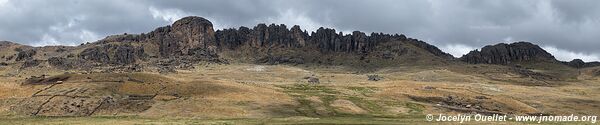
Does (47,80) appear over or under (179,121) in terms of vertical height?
over

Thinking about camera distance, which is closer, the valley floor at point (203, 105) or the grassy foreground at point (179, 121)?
the grassy foreground at point (179, 121)

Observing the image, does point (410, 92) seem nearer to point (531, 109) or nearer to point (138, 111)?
point (531, 109)

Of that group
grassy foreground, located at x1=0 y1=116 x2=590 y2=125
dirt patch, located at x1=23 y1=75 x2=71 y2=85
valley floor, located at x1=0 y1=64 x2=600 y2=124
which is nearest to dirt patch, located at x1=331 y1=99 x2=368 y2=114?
valley floor, located at x1=0 y1=64 x2=600 y2=124

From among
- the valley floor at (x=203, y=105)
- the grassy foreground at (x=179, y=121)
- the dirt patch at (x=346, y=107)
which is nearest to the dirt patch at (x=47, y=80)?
the valley floor at (x=203, y=105)

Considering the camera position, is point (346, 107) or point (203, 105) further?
point (346, 107)

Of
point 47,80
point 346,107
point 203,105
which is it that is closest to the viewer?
point 203,105

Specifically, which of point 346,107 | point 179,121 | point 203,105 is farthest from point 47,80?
point 346,107

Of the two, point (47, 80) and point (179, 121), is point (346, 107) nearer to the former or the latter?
point (179, 121)

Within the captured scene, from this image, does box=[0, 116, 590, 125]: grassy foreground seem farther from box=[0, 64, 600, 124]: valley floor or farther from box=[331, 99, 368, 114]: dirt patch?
box=[331, 99, 368, 114]: dirt patch

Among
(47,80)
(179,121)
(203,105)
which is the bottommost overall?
(179,121)

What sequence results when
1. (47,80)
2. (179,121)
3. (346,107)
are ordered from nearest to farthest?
1. (179,121)
2. (346,107)
3. (47,80)

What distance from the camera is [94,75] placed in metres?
115

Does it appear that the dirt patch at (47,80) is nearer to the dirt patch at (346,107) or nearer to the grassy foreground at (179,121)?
the grassy foreground at (179,121)

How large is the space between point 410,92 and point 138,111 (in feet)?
212
